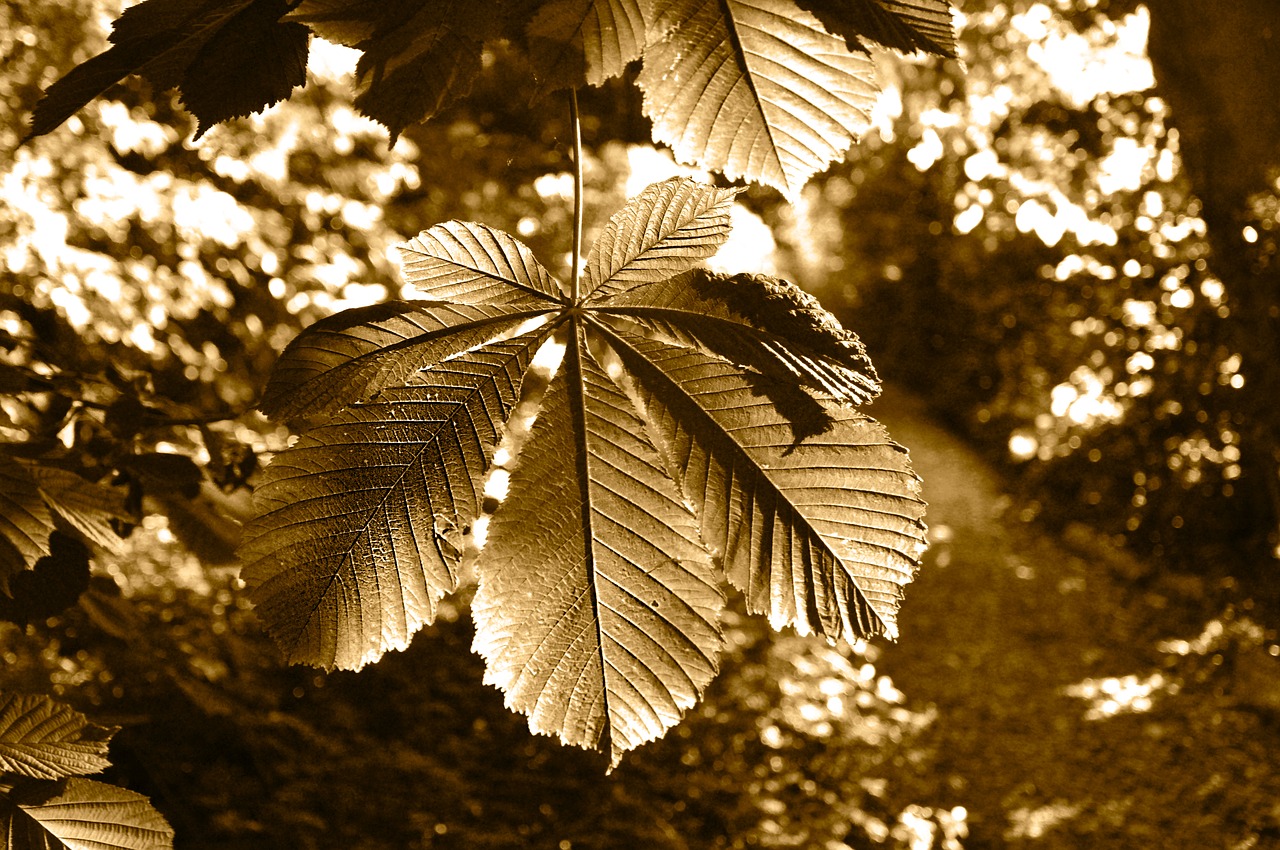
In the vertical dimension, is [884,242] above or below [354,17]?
above

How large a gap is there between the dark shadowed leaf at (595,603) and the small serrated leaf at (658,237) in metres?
0.17

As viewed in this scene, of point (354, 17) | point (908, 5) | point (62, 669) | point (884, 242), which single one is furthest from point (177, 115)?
point (884, 242)

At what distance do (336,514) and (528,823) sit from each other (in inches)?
132

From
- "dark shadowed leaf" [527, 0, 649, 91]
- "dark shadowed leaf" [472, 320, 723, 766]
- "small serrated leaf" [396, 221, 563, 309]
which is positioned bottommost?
"dark shadowed leaf" [472, 320, 723, 766]

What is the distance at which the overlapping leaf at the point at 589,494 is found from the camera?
0.62m

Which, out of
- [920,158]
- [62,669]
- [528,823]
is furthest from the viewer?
[920,158]

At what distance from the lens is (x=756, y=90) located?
0.70 metres

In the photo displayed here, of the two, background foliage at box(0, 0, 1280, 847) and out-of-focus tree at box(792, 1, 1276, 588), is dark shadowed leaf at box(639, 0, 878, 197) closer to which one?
background foliage at box(0, 0, 1280, 847)

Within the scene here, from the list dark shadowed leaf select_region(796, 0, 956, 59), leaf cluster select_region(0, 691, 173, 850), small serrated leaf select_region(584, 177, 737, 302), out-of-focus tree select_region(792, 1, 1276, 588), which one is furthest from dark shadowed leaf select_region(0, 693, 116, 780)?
out-of-focus tree select_region(792, 1, 1276, 588)

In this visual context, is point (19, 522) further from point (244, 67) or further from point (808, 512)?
point (808, 512)

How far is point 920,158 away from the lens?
712 cm

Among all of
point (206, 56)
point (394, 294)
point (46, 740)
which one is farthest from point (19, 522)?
point (394, 294)

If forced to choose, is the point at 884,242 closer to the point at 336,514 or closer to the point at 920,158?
the point at 920,158

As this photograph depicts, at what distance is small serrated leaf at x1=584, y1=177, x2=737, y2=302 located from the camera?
2.42 feet
